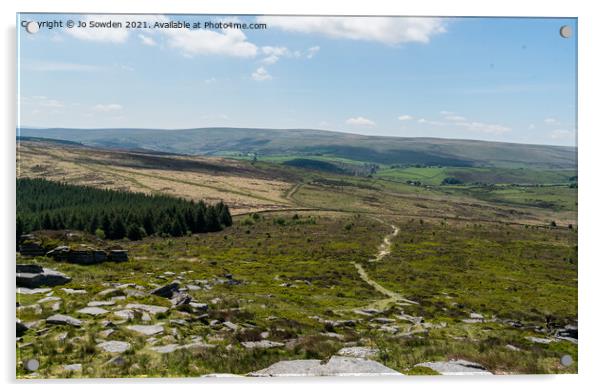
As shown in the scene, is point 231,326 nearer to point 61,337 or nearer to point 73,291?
point 61,337

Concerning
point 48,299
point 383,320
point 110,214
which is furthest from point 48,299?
point 383,320

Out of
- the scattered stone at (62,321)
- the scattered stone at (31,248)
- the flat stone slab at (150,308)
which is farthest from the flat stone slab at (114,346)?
the scattered stone at (31,248)

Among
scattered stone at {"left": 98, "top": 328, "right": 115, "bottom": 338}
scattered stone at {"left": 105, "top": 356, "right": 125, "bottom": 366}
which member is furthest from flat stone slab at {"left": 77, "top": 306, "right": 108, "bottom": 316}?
scattered stone at {"left": 105, "top": 356, "right": 125, "bottom": 366}

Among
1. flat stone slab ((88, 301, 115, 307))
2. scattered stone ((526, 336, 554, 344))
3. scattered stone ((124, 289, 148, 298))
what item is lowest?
scattered stone ((526, 336, 554, 344))

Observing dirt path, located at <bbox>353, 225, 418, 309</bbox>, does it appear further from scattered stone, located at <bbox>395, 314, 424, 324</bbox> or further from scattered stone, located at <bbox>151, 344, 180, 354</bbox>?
scattered stone, located at <bbox>151, 344, 180, 354</bbox>

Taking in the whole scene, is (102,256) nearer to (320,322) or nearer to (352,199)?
(320,322)

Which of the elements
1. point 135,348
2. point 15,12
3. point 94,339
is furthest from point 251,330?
point 15,12
